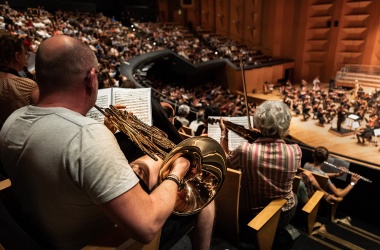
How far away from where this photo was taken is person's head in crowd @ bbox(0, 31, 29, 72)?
1.29 metres

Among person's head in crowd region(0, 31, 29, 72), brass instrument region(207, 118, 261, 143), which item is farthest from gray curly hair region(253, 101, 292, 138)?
person's head in crowd region(0, 31, 29, 72)

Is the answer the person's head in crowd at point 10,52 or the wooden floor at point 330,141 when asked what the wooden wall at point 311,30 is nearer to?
the wooden floor at point 330,141

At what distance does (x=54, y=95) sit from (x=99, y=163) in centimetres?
20

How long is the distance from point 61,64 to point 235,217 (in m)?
1.05

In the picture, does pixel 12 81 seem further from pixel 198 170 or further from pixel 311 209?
pixel 311 209

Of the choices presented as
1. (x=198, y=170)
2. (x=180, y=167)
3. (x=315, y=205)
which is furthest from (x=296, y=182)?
(x=180, y=167)

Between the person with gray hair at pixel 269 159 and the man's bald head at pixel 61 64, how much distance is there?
832mm

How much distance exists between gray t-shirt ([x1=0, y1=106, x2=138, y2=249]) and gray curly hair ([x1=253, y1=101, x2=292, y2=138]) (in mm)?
803

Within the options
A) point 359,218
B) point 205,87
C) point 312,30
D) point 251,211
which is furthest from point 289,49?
point 251,211

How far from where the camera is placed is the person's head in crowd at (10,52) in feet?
4.22

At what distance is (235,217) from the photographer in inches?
52.0

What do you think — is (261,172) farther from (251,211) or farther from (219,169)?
(219,169)

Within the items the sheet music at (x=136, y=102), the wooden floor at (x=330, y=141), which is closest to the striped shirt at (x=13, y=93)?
the sheet music at (x=136, y=102)

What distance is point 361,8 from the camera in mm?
8781
